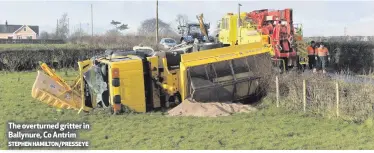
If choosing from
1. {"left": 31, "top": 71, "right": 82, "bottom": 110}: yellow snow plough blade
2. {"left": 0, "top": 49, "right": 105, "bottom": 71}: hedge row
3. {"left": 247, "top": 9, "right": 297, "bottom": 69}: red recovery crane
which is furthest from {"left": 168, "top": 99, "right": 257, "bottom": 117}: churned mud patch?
{"left": 0, "top": 49, "right": 105, "bottom": 71}: hedge row

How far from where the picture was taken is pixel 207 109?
9.91 m

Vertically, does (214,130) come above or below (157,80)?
below

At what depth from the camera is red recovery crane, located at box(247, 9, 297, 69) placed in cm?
1791

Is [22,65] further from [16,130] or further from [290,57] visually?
[16,130]

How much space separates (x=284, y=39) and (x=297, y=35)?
2.95 feet

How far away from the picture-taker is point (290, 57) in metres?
18.0

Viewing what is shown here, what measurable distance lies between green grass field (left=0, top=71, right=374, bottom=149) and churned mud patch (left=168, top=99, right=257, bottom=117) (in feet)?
0.99

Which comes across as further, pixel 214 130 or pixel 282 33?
pixel 282 33

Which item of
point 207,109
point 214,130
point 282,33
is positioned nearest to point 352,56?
point 282,33

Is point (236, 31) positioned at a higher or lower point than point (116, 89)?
higher

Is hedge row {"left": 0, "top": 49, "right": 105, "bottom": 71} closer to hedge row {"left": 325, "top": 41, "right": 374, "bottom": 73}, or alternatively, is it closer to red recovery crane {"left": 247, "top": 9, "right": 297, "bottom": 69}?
red recovery crane {"left": 247, "top": 9, "right": 297, "bottom": 69}

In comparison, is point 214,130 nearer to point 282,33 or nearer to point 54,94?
point 54,94

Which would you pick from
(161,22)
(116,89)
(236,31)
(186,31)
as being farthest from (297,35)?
(161,22)

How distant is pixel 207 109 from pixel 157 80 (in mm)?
1474
